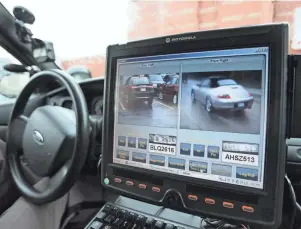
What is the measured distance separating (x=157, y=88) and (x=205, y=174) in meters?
0.19

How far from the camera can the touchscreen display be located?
0.53m

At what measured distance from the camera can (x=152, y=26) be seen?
1.11m

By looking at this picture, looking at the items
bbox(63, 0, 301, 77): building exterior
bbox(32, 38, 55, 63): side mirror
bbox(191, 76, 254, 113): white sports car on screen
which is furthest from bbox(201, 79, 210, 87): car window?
bbox(32, 38, 55, 63): side mirror

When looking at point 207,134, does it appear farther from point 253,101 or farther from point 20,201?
point 20,201

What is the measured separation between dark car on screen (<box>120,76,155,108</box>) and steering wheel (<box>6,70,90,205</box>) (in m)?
0.13

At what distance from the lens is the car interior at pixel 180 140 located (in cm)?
52

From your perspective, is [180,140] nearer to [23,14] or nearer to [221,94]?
[221,94]

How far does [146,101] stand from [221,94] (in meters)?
0.16

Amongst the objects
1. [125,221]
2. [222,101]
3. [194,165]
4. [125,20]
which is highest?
[125,20]

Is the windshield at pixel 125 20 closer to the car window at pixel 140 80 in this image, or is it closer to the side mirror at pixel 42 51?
the side mirror at pixel 42 51

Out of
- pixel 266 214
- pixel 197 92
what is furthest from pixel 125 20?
pixel 266 214

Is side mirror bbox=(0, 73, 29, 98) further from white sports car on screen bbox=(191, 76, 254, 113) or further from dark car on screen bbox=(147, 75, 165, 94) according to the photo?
white sports car on screen bbox=(191, 76, 254, 113)

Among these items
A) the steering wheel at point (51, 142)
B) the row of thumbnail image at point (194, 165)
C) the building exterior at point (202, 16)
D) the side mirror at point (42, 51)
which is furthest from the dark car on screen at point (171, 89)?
the side mirror at point (42, 51)

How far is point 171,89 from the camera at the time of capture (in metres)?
0.62
